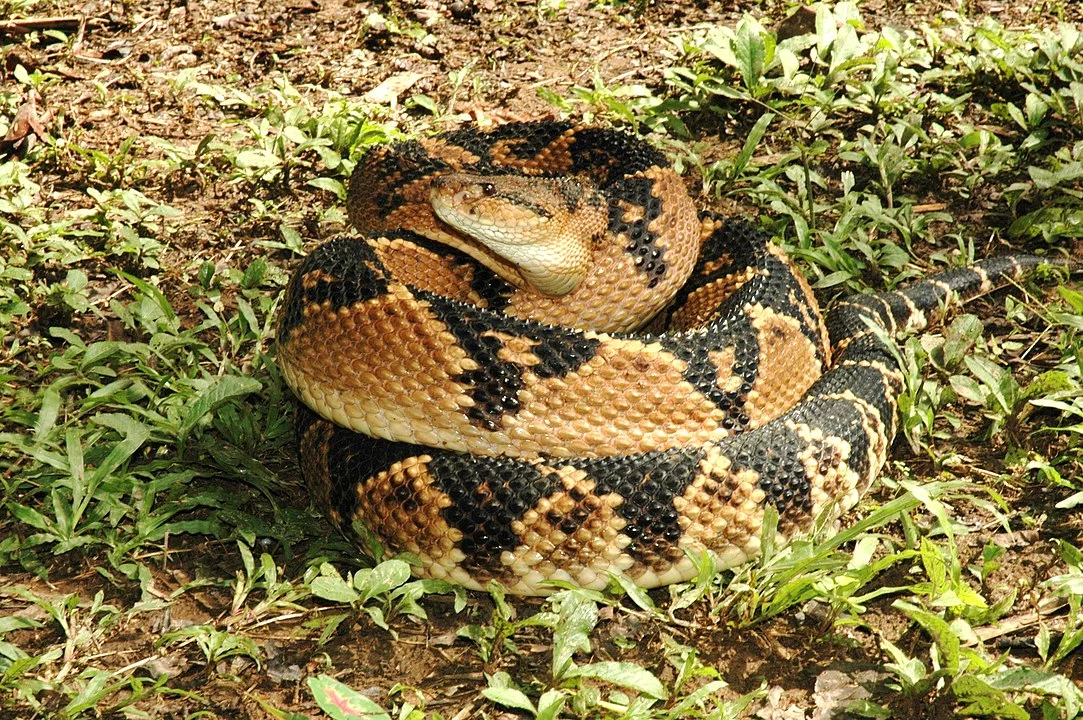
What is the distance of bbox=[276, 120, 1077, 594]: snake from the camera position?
169 inches

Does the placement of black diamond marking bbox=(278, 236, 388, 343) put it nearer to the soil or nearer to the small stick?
the soil

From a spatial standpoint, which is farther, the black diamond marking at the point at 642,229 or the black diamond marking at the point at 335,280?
the black diamond marking at the point at 642,229

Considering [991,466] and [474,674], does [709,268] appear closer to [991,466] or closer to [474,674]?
[991,466]

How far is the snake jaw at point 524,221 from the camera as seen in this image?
521 centimetres

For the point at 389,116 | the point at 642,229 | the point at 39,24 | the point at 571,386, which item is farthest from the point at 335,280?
the point at 39,24

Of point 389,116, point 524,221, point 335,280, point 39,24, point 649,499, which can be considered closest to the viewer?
point 649,499

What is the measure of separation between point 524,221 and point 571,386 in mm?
1034

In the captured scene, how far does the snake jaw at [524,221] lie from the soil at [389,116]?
A: 5.75 feet

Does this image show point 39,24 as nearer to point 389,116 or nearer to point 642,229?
point 389,116

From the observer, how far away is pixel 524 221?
519 centimetres

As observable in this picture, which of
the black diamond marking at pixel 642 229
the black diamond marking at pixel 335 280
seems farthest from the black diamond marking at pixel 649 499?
the black diamond marking at pixel 642 229

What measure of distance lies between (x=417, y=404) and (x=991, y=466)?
9.21 ft

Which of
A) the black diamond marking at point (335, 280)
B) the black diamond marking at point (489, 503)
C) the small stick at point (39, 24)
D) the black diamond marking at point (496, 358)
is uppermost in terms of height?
the small stick at point (39, 24)

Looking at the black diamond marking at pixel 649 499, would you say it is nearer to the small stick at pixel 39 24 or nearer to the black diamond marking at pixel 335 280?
the black diamond marking at pixel 335 280
